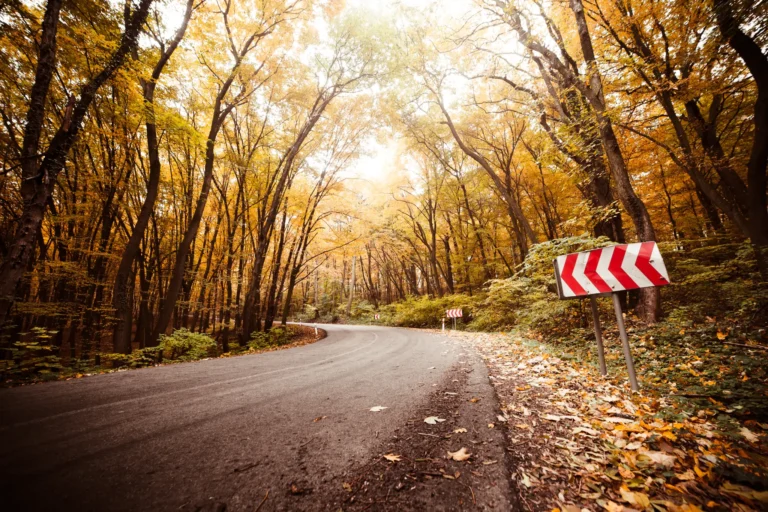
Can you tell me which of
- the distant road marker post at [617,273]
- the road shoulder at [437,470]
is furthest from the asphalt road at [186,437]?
the distant road marker post at [617,273]

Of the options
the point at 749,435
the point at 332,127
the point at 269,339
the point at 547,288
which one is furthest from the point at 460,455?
the point at 332,127

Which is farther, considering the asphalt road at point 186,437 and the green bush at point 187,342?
the green bush at point 187,342

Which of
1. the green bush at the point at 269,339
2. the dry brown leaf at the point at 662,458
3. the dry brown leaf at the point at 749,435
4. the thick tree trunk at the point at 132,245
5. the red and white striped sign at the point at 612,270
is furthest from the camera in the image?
the green bush at the point at 269,339

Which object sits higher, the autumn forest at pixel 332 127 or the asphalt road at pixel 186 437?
the autumn forest at pixel 332 127

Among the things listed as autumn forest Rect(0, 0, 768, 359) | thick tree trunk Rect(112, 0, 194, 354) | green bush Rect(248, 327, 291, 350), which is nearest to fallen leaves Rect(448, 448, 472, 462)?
autumn forest Rect(0, 0, 768, 359)

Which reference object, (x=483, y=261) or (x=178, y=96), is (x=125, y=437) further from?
(x=483, y=261)

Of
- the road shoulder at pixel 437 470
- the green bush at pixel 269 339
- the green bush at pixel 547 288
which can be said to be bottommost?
the green bush at pixel 269 339

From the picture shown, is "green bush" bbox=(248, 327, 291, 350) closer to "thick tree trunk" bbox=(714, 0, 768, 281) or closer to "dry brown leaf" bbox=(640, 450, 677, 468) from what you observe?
"dry brown leaf" bbox=(640, 450, 677, 468)

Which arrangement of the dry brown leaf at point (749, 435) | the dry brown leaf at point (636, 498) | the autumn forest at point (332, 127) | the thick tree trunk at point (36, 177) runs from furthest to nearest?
1. the autumn forest at point (332, 127)
2. the thick tree trunk at point (36, 177)
3. the dry brown leaf at point (749, 435)
4. the dry brown leaf at point (636, 498)

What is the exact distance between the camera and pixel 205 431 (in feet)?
7.86

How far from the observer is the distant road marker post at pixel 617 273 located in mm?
3102

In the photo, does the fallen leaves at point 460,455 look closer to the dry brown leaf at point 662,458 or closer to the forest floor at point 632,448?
the forest floor at point 632,448

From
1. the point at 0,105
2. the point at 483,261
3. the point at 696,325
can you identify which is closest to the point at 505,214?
the point at 483,261

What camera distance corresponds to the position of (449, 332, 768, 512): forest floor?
155cm
